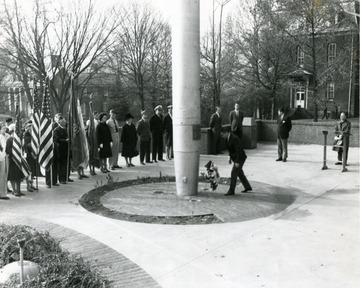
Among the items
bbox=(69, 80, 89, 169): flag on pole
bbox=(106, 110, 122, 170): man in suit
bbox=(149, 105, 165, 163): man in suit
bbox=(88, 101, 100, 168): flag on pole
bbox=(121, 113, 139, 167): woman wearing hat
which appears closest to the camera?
bbox=(69, 80, 89, 169): flag on pole

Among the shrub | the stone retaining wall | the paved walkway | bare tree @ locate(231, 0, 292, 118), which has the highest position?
bare tree @ locate(231, 0, 292, 118)

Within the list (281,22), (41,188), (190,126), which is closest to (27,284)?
(190,126)

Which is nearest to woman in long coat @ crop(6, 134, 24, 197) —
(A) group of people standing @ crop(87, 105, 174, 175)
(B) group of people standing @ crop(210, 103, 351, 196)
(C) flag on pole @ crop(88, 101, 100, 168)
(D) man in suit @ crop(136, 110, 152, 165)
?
(C) flag on pole @ crop(88, 101, 100, 168)

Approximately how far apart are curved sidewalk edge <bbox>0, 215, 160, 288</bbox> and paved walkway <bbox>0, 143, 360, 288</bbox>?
0.09 metres

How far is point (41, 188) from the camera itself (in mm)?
11656

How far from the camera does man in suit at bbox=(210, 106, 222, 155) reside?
17.5 metres

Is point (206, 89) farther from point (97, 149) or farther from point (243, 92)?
point (97, 149)

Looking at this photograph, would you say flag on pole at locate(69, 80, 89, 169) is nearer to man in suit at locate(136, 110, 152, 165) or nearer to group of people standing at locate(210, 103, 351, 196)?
man in suit at locate(136, 110, 152, 165)

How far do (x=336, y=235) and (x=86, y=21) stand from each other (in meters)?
21.4

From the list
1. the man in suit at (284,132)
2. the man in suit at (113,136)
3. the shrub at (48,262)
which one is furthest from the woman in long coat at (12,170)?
the man in suit at (284,132)

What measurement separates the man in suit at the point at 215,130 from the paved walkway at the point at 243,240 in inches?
239

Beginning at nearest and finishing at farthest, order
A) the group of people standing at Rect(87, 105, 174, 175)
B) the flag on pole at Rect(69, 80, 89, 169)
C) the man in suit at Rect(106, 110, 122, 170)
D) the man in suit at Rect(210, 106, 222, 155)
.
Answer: the flag on pole at Rect(69, 80, 89, 169) → the group of people standing at Rect(87, 105, 174, 175) → the man in suit at Rect(106, 110, 122, 170) → the man in suit at Rect(210, 106, 222, 155)

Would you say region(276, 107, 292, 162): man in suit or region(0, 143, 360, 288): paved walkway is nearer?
region(0, 143, 360, 288): paved walkway

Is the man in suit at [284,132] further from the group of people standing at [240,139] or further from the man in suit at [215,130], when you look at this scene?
the man in suit at [215,130]
